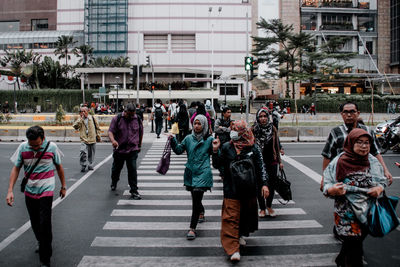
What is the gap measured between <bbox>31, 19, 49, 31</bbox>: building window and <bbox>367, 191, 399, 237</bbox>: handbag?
91413 mm

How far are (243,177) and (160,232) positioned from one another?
1868 mm

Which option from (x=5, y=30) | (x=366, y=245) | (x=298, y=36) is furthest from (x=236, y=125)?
(x=5, y=30)

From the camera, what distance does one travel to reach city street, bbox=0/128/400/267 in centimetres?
473

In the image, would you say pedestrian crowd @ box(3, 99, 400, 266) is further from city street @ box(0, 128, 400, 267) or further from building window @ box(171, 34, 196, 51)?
building window @ box(171, 34, 196, 51)

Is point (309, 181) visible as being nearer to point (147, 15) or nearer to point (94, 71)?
point (94, 71)

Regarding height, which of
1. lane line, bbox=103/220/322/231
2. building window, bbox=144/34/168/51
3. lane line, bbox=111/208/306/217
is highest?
building window, bbox=144/34/168/51

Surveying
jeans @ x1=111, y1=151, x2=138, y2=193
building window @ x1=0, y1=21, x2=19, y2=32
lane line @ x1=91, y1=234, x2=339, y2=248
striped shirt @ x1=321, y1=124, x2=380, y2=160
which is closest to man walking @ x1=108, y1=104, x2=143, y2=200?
jeans @ x1=111, y1=151, x2=138, y2=193

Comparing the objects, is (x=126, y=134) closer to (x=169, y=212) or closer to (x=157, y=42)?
(x=169, y=212)

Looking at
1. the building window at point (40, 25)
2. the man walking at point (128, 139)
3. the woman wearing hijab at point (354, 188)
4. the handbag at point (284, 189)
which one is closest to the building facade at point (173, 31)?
the building window at point (40, 25)

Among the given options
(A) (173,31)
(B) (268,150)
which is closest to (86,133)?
(B) (268,150)

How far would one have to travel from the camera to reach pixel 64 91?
58625 mm

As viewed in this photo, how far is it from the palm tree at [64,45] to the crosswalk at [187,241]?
69040 mm

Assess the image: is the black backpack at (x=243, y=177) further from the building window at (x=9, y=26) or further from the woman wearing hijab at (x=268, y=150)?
the building window at (x=9, y=26)

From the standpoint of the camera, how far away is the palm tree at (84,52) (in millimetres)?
68938
